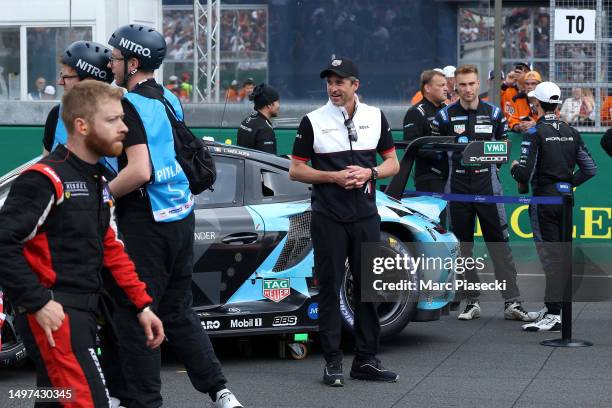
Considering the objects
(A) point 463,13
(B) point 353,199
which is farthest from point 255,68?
(B) point 353,199

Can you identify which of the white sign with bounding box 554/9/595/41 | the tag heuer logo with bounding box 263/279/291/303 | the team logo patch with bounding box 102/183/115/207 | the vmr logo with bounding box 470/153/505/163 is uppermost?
the white sign with bounding box 554/9/595/41

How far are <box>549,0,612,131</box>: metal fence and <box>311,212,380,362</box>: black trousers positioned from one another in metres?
6.61

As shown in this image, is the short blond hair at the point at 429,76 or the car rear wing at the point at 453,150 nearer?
the car rear wing at the point at 453,150

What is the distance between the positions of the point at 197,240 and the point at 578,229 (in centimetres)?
619

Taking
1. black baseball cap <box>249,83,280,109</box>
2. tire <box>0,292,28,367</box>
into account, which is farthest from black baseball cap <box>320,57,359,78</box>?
black baseball cap <box>249,83,280,109</box>

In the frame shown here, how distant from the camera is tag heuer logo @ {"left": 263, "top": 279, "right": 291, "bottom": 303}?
8.17 meters

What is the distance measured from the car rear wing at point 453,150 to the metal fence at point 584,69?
14.3 ft

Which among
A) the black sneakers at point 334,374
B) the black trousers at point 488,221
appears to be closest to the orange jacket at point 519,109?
the black trousers at point 488,221

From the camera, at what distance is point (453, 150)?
9.48 meters

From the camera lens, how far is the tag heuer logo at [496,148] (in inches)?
370

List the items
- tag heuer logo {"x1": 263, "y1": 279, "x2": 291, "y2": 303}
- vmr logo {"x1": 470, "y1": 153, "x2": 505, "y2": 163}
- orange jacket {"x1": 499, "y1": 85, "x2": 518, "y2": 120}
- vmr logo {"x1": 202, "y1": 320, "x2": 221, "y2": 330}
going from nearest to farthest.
Result: vmr logo {"x1": 202, "y1": 320, "x2": 221, "y2": 330}, tag heuer logo {"x1": 263, "y1": 279, "x2": 291, "y2": 303}, vmr logo {"x1": 470, "y1": 153, "x2": 505, "y2": 163}, orange jacket {"x1": 499, "y1": 85, "x2": 518, "y2": 120}

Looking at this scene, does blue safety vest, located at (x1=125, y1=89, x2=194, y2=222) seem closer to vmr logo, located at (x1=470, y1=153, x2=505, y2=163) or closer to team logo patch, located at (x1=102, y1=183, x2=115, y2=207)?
team logo patch, located at (x1=102, y1=183, x2=115, y2=207)

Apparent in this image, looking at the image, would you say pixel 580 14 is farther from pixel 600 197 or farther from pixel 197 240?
pixel 197 240

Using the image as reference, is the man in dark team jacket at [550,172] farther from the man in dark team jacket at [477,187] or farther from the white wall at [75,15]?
the white wall at [75,15]
